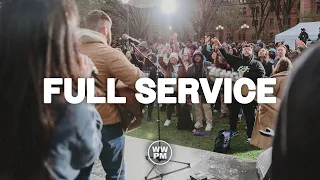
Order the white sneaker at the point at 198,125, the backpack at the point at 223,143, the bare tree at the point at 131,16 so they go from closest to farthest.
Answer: the backpack at the point at 223,143, the white sneaker at the point at 198,125, the bare tree at the point at 131,16


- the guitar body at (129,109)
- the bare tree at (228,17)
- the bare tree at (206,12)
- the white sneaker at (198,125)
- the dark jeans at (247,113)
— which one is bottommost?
the white sneaker at (198,125)

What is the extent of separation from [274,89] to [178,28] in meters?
52.7

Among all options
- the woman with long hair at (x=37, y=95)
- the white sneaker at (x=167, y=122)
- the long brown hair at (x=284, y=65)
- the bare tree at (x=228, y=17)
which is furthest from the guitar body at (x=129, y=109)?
the bare tree at (x=228, y=17)

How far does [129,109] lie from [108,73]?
407 mm

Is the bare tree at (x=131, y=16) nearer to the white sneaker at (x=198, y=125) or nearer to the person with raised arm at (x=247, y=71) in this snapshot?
the white sneaker at (x=198, y=125)

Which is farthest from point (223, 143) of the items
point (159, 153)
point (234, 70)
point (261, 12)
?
point (261, 12)

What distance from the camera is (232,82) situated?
21.4ft

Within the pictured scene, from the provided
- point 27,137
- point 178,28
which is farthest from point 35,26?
point 178,28

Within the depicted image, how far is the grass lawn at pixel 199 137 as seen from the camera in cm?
657

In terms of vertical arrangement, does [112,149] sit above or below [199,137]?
above

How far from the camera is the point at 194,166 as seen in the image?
5141 mm

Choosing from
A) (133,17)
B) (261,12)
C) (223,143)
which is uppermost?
(133,17)

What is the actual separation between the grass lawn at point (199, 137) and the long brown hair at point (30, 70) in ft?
17.7

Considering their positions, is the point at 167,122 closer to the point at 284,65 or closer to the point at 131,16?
the point at 284,65
